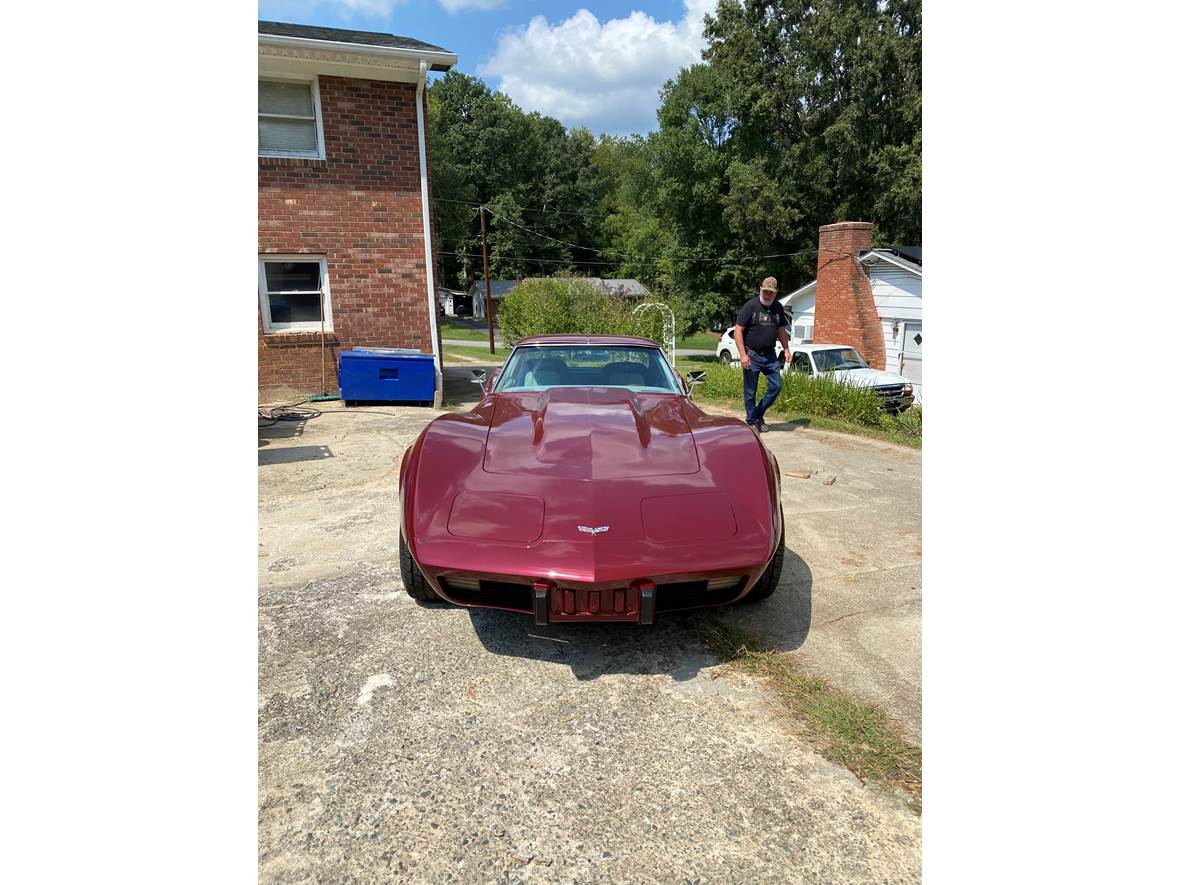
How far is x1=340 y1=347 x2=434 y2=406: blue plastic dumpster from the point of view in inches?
357

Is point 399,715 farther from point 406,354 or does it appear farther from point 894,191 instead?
point 894,191

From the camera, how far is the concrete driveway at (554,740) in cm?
167

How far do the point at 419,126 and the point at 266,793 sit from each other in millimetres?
9664

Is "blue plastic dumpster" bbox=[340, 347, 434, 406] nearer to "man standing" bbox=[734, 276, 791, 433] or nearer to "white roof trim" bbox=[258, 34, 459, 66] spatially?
"white roof trim" bbox=[258, 34, 459, 66]

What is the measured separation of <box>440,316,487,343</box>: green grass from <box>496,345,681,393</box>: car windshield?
111ft

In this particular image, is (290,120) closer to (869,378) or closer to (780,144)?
(869,378)

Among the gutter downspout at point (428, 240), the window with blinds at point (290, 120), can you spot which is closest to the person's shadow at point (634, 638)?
the gutter downspout at point (428, 240)

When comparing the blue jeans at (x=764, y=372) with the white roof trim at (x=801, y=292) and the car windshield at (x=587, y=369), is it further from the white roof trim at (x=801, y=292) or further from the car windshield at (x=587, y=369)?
the white roof trim at (x=801, y=292)

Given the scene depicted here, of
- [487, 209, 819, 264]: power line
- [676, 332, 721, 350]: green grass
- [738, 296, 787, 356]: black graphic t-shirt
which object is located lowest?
[738, 296, 787, 356]: black graphic t-shirt

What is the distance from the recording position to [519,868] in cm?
162

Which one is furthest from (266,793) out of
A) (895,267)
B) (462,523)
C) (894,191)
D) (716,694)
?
(894,191)

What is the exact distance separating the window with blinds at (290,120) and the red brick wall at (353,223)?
6.9 inches

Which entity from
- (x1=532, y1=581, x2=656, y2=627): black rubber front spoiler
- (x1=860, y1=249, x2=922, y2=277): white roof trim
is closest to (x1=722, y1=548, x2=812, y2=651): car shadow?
(x1=532, y1=581, x2=656, y2=627): black rubber front spoiler

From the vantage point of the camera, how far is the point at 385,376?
9195 millimetres
